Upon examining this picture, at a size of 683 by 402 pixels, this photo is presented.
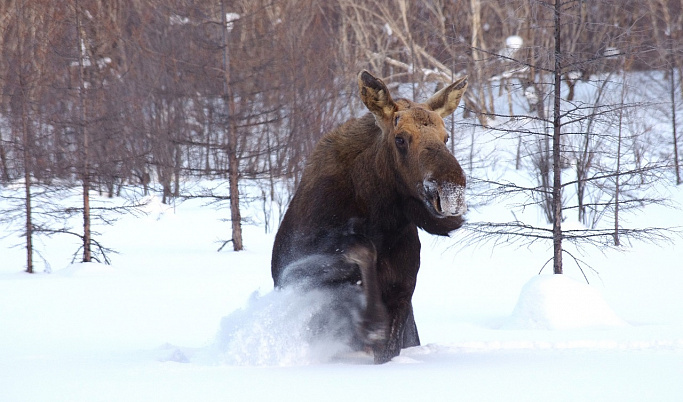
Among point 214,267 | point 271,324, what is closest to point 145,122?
point 214,267

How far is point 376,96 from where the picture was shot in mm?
5684

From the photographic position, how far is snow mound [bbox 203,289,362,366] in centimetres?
538

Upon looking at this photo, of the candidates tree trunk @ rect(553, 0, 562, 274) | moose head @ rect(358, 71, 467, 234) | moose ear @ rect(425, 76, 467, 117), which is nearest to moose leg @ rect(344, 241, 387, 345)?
moose head @ rect(358, 71, 467, 234)

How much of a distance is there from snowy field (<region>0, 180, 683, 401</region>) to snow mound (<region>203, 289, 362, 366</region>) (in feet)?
0.04

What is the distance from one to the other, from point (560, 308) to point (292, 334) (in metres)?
4.32

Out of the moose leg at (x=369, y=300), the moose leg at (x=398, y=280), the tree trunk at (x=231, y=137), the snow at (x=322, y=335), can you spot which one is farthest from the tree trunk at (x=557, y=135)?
the tree trunk at (x=231, y=137)

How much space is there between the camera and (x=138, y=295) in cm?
1243

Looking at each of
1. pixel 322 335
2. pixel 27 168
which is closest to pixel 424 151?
pixel 322 335

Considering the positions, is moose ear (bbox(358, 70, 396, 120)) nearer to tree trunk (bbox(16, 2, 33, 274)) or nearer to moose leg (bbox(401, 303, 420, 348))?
moose leg (bbox(401, 303, 420, 348))

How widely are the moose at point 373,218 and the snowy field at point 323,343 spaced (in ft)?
0.90

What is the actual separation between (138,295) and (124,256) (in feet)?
26.3

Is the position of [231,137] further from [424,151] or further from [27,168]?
[424,151]

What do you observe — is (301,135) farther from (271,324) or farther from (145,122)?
(271,324)

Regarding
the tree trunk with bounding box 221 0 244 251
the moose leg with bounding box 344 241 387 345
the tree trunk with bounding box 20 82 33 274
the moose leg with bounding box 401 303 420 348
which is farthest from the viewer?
the tree trunk with bounding box 221 0 244 251
